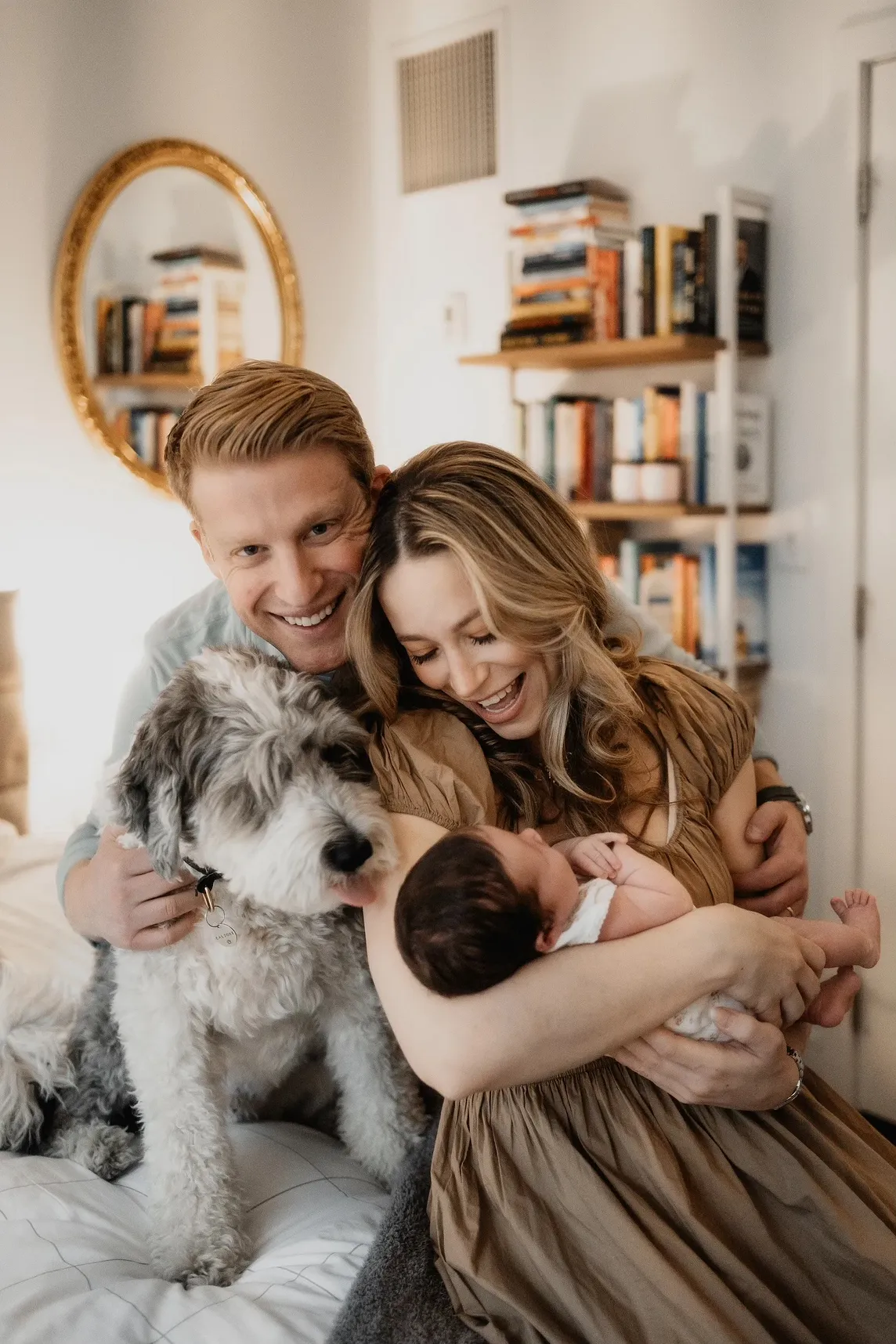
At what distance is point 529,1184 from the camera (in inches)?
50.8

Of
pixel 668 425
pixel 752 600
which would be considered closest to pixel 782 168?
pixel 668 425

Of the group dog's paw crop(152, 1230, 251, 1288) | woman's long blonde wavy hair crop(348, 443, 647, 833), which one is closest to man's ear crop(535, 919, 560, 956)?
woman's long blonde wavy hair crop(348, 443, 647, 833)

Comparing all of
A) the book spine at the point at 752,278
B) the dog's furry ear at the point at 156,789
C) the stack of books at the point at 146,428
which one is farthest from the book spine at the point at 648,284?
the dog's furry ear at the point at 156,789

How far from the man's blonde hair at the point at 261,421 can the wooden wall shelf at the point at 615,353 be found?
5.82 ft

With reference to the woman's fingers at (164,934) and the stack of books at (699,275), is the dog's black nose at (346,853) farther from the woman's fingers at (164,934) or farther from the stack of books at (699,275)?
the stack of books at (699,275)

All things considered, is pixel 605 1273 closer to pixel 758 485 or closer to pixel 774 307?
pixel 758 485

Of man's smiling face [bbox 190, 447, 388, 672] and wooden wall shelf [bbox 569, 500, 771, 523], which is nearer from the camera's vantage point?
Answer: man's smiling face [bbox 190, 447, 388, 672]

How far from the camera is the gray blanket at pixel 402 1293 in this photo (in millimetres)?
1219

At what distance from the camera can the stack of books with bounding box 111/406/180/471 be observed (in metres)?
3.54

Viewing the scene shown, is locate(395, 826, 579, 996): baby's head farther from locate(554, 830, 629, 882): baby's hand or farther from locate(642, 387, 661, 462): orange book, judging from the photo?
locate(642, 387, 661, 462): orange book

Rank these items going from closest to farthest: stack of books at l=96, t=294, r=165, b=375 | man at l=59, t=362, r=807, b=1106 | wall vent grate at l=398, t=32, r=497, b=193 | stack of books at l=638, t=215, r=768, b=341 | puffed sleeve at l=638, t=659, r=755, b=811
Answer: man at l=59, t=362, r=807, b=1106
puffed sleeve at l=638, t=659, r=755, b=811
stack of books at l=638, t=215, r=768, b=341
stack of books at l=96, t=294, r=165, b=375
wall vent grate at l=398, t=32, r=497, b=193

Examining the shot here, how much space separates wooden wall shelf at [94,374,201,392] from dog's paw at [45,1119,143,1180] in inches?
90.6

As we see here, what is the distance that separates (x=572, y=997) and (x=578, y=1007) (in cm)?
1

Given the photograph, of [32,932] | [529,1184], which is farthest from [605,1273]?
[32,932]
